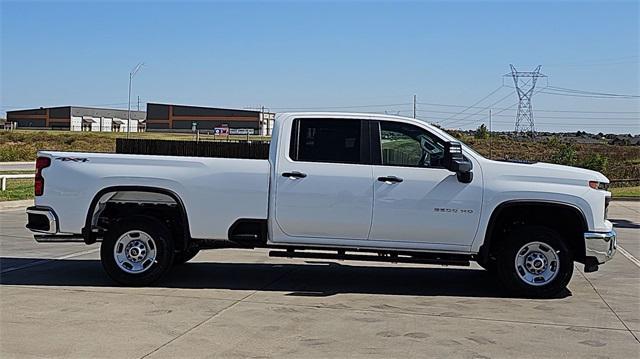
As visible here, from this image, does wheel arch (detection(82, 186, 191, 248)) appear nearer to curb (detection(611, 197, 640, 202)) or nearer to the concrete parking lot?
the concrete parking lot

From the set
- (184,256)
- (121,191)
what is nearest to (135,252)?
(121,191)

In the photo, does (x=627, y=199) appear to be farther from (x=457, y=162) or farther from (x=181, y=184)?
(x=181, y=184)

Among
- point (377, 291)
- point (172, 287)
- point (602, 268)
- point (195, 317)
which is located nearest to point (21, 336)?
point (195, 317)

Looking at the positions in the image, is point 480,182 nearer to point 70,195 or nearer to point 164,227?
point 164,227

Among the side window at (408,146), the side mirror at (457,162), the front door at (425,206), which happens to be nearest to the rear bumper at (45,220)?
the front door at (425,206)

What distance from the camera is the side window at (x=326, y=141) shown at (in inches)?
362

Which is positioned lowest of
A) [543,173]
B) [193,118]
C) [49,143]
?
[543,173]

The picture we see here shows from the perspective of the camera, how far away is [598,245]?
9.02 m

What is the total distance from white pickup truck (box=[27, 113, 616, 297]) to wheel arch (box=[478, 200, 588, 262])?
2cm

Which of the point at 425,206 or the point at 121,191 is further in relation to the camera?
the point at 121,191

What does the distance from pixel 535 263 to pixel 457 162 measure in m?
1.53

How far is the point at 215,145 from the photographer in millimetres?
9789

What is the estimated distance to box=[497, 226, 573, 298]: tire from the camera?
9109mm

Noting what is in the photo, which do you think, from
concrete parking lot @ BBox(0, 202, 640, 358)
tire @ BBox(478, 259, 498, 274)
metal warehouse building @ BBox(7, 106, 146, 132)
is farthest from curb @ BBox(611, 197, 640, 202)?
metal warehouse building @ BBox(7, 106, 146, 132)
